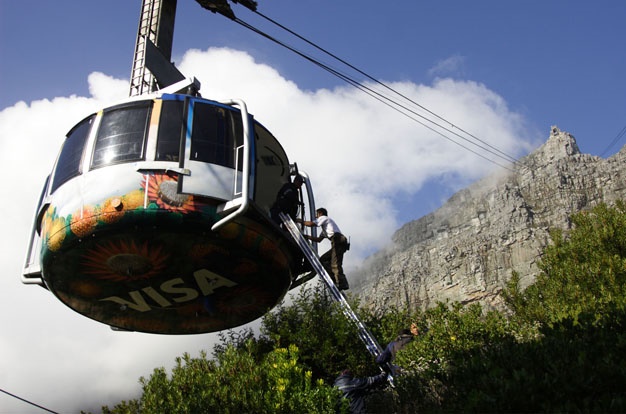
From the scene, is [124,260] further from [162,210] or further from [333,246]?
[333,246]

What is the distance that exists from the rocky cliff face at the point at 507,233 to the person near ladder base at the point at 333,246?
433 feet

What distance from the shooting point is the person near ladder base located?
14180 mm

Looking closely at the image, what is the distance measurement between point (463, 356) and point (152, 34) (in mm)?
13881

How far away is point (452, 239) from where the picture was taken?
180 metres

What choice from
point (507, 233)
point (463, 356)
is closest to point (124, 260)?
point (463, 356)

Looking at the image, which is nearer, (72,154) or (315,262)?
(72,154)

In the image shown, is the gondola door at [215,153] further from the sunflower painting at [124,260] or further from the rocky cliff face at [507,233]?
the rocky cliff face at [507,233]

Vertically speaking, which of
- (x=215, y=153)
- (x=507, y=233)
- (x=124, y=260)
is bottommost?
(x=124, y=260)

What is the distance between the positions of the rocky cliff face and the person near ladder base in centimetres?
13200

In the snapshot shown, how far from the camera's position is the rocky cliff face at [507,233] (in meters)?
151

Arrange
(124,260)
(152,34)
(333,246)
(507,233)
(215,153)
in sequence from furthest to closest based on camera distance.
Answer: (507,233) < (152,34) < (333,246) < (124,260) < (215,153)

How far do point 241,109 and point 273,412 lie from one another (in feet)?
19.1

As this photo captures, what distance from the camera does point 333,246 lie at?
1428 cm

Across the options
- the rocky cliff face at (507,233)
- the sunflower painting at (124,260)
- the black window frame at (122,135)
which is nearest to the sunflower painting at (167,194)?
the black window frame at (122,135)
